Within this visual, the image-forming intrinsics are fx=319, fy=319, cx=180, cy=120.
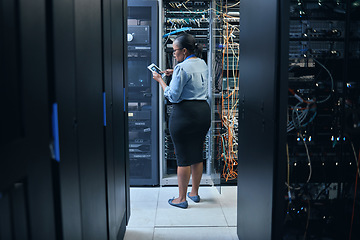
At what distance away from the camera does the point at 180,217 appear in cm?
277

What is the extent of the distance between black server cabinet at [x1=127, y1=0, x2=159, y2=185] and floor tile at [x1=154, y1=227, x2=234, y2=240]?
1076mm

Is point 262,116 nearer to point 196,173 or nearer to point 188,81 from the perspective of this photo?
point 188,81

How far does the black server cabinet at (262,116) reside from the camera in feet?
4.78

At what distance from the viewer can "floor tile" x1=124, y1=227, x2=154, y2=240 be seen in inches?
93.8

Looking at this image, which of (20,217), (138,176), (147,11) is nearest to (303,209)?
(20,217)

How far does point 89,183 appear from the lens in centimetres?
142

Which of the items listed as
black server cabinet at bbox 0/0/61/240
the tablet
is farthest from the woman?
black server cabinet at bbox 0/0/61/240

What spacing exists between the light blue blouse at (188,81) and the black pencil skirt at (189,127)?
0.22 ft

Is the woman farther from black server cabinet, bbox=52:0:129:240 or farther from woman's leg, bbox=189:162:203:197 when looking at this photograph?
black server cabinet, bbox=52:0:129:240

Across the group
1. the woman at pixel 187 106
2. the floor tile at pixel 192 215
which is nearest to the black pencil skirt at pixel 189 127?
the woman at pixel 187 106

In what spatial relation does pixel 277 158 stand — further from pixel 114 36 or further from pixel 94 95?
pixel 114 36

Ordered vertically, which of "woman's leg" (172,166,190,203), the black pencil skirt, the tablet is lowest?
"woman's leg" (172,166,190,203)

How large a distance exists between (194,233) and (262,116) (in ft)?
4.06

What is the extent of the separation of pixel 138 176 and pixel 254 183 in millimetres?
1965
